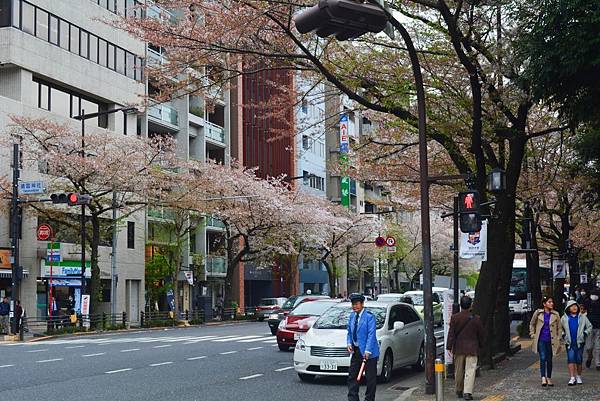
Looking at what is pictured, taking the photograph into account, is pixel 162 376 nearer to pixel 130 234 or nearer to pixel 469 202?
pixel 469 202

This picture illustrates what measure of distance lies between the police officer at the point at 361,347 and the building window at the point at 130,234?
38.1 meters

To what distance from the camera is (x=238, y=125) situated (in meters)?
62.7

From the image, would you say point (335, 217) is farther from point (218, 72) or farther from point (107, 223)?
point (218, 72)

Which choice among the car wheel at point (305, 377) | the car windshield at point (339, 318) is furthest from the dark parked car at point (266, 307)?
the car wheel at point (305, 377)

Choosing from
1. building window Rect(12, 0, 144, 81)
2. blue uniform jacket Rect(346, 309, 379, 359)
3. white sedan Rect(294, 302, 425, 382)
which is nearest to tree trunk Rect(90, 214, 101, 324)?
building window Rect(12, 0, 144, 81)

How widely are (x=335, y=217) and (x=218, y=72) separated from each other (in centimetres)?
4662

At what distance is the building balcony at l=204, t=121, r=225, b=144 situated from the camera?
58.4 metres

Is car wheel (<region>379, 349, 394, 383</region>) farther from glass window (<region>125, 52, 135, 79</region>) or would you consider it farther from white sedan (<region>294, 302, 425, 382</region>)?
glass window (<region>125, 52, 135, 79</region>)

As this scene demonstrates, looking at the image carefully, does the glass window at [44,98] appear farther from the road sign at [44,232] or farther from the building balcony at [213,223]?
the building balcony at [213,223]

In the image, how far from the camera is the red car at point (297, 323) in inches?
902

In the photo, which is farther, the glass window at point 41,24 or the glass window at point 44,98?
the glass window at point 44,98

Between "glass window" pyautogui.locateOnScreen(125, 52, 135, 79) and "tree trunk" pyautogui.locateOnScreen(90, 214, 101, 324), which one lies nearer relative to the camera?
"tree trunk" pyautogui.locateOnScreen(90, 214, 101, 324)

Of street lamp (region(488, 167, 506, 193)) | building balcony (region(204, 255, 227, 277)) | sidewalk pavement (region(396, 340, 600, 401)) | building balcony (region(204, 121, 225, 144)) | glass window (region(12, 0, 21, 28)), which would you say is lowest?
sidewalk pavement (region(396, 340, 600, 401))

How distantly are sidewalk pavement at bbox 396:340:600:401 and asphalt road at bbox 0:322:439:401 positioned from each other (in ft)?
3.83
